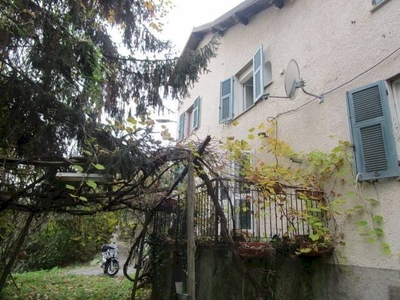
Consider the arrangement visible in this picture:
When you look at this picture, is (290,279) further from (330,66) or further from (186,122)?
(186,122)

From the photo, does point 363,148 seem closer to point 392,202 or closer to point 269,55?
point 392,202

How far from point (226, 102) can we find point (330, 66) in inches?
133

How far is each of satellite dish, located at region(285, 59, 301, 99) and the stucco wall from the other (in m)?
0.40

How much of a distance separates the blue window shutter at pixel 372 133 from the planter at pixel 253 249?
163 centimetres

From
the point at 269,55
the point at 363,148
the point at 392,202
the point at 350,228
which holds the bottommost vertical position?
the point at 350,228

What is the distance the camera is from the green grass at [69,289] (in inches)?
305

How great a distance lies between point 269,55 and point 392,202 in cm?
442

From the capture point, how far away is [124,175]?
382 cm

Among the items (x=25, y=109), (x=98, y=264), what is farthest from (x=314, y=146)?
(x=98, y=264)

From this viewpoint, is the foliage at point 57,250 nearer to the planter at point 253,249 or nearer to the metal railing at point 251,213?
the metal railing at point 251,213

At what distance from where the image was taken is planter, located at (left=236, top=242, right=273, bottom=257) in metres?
4.43

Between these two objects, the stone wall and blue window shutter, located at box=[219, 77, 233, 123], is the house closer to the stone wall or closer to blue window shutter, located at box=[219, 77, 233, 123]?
the stone wall

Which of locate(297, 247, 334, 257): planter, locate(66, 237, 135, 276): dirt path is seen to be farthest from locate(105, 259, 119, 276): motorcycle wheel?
locate(297, 247, 334, 257): planter

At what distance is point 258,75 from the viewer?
7105mm
